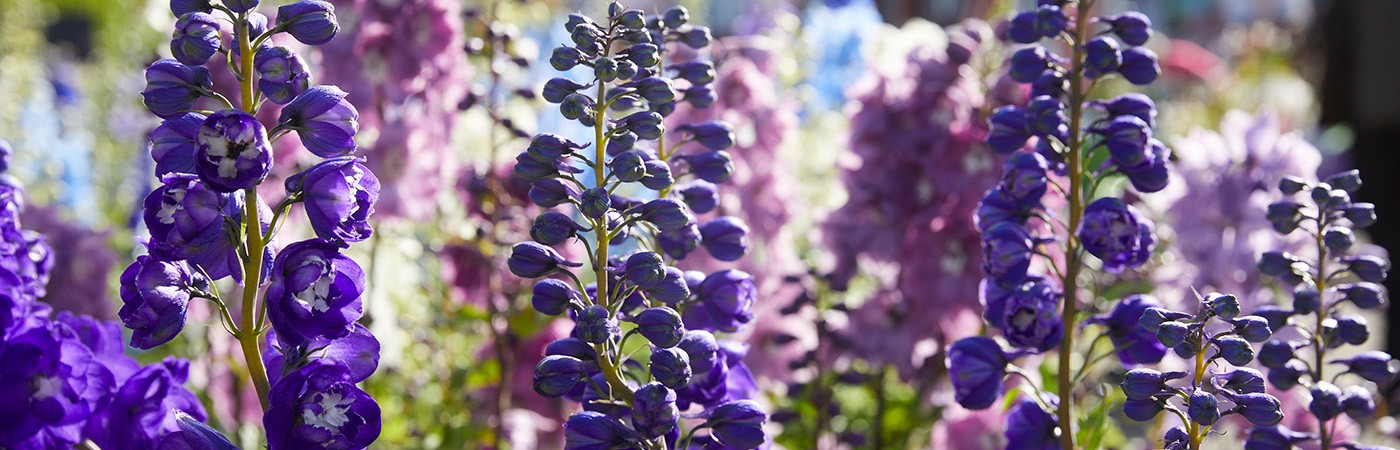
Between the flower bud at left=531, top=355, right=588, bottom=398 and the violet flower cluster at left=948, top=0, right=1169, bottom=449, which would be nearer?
the flower bud at left=531, top=355, right=588, bottom=398

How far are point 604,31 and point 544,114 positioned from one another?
1.71 meters

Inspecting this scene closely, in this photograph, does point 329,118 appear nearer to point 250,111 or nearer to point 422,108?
point 250,111

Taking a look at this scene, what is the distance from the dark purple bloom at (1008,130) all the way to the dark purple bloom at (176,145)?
2.49 ft

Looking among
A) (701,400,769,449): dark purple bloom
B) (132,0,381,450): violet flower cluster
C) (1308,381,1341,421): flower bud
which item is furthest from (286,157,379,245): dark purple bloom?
(1308,381,1341,421): flower bud

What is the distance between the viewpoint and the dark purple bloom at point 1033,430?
3.94 feet

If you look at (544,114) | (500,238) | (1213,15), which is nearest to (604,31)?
(500,238)

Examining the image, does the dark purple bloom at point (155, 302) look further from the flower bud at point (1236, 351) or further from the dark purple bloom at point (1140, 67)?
the dark purple bloom at point (1140, 67)

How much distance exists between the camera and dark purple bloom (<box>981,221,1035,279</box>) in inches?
45.8

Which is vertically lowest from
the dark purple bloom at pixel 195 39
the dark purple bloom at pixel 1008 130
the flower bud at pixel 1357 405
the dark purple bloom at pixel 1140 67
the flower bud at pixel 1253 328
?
the flower bud at pixel 1357 405

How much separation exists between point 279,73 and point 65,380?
0.34m

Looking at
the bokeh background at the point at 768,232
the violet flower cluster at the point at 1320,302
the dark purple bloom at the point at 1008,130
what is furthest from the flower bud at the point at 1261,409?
the bokeh background at the point at 768,232

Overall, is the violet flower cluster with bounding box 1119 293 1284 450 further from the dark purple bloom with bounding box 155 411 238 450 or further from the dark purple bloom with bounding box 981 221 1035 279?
the dark purple bloom with bounding box 155 411 238 450

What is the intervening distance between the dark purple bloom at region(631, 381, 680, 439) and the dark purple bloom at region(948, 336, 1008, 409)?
1.37 feet

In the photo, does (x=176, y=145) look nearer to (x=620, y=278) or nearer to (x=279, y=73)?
(x=279, y=73)
